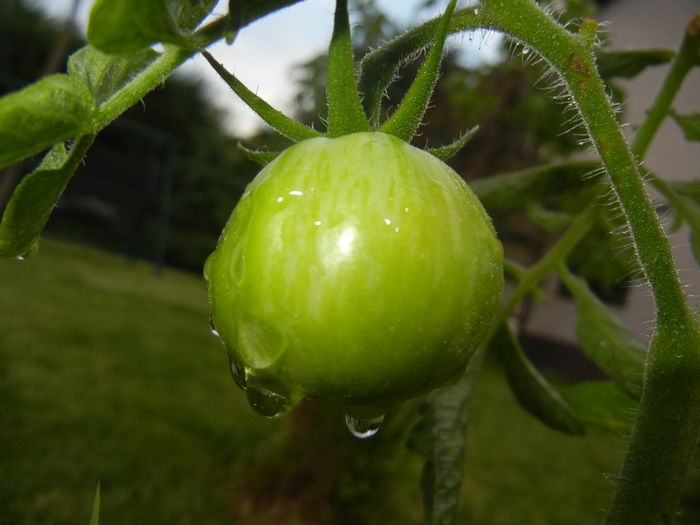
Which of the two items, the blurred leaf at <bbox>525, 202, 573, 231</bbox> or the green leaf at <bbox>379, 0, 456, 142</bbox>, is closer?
the green leaf at <bbox>379, 0, 456, 142</bbox>

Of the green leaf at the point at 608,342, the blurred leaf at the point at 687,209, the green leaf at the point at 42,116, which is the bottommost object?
the green leaf at the point at 608,342

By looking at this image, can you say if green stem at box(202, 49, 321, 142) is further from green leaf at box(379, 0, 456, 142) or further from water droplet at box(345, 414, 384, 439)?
water droplet at box(345, 414, 384, 439)

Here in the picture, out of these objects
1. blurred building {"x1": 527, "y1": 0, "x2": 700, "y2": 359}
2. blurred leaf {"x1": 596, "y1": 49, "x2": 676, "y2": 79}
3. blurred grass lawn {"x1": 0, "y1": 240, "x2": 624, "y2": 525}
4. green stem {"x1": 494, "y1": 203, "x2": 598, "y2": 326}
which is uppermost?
blurred leaf {"x1": 596, "y1": 49, "x2": 676, "y2": 79}

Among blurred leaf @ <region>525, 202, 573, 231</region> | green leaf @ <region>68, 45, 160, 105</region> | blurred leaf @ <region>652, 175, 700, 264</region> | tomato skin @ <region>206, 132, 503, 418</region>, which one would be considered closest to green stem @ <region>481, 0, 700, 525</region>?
tomato skin @ <region>206, 132, 503, 418</region>

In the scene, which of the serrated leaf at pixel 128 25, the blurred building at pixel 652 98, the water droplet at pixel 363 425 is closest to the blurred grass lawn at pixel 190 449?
the water droplet at pixel 363 425

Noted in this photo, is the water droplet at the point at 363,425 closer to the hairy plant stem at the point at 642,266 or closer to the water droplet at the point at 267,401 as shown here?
the water droplet at the point at 267,401

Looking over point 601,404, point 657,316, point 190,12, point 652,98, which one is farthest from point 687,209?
point 652,98
